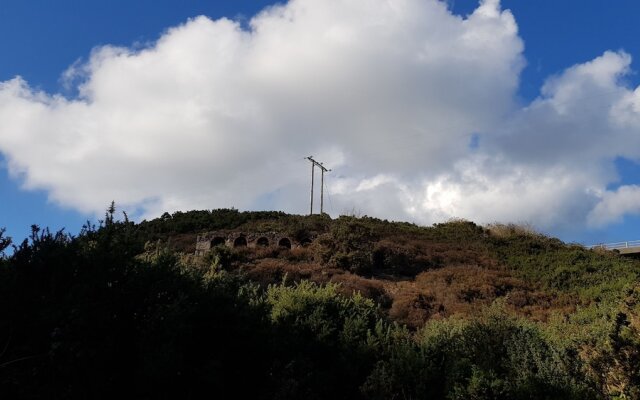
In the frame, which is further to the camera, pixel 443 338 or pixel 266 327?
pixel 443 338

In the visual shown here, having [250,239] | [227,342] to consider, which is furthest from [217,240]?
[227,342]

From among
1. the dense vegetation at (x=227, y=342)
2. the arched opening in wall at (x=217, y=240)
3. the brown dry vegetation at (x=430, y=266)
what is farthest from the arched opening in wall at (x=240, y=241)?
the dense vegetation at (x=227, y=342)

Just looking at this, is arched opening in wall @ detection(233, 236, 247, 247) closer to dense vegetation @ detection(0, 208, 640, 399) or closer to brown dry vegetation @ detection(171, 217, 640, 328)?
brown dry vegetation @ detection(171, 217, 640, 328)

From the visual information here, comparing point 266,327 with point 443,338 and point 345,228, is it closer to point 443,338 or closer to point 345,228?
point 443,338

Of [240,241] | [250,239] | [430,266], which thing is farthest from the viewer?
[240,241]

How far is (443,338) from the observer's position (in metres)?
10.9

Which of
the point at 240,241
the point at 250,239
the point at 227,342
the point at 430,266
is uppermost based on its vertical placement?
the point at 250,239

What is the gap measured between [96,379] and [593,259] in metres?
32.3

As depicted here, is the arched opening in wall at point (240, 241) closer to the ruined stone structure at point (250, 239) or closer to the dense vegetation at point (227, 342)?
the ruined stone structure at point (250, 239)

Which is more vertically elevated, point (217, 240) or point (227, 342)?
point (217, 240)

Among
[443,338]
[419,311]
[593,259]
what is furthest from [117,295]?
[593,259]

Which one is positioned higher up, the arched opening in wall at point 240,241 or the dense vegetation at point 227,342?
the arched opening in wall at point 240,241

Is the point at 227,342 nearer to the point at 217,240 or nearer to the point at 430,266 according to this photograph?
the point at 430,266

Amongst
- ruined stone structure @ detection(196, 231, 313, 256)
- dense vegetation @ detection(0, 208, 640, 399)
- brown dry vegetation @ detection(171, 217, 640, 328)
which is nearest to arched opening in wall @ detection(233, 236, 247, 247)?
ruined stone structure @ detection(196, 231, 313, 256)
